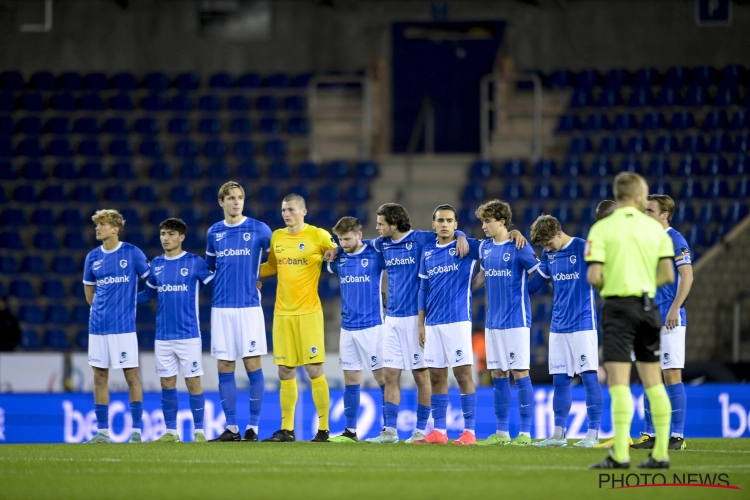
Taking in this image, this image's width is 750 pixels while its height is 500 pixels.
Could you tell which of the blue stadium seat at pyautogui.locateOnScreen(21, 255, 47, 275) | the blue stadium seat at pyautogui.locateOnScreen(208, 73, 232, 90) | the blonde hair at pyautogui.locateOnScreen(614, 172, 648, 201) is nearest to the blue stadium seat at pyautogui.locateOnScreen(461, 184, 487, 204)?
the blue stadium seat at pyautogui.locateOnScreen(208, 73, 232, 90)

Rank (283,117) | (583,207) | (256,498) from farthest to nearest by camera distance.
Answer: (283,117) < (583,207) < (256,498)

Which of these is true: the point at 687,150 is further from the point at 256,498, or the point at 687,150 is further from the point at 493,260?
the point at 256,498

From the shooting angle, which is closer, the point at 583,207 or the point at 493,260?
the point at 493,260

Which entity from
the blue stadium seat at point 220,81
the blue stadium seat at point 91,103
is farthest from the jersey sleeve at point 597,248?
the blue stadium seat at point 91,103

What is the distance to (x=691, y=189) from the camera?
18.2m

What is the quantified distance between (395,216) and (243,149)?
34.8ft

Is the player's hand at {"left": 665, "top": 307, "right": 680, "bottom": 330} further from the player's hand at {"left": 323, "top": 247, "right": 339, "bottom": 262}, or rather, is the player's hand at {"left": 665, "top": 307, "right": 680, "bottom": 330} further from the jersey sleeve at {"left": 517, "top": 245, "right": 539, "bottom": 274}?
the player's hand at {"left": 323, "top": 247, "right": 339, "bottom": 262}

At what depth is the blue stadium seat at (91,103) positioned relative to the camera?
20.1m

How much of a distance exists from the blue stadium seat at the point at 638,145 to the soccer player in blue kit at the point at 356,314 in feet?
34.7

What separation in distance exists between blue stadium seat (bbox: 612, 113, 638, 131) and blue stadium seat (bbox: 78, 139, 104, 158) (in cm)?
953

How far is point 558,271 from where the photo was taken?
912cm

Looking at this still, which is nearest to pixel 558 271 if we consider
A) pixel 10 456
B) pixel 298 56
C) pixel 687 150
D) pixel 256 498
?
pixel 256 498

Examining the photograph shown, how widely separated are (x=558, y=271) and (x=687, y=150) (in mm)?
Answer: 10894

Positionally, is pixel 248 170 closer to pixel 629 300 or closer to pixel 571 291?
pixel 571 291
